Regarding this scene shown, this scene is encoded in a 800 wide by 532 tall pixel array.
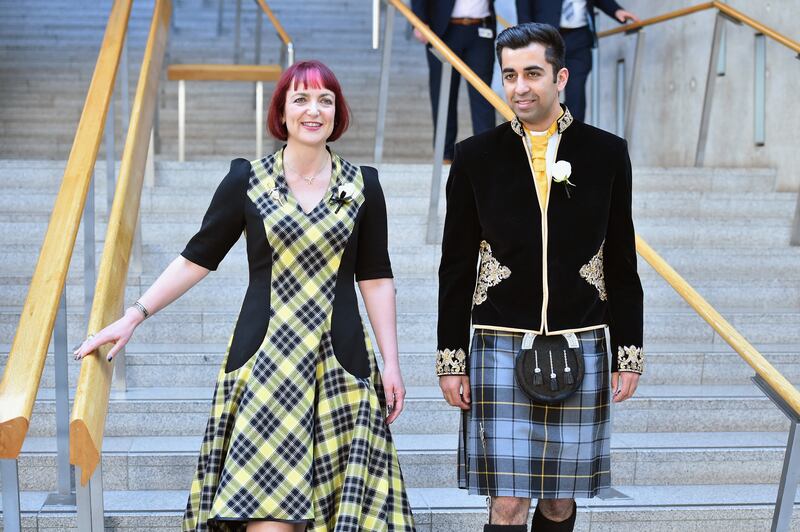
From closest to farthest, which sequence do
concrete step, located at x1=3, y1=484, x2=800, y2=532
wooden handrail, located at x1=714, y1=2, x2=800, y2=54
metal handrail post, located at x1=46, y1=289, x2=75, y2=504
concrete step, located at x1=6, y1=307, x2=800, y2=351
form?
metal handrail post, located at x1=46, y1=289, x2=75, y2=504, concrete step, located at x1=3, y1=484, x2=800, y2=532, concrete step, located at x1=6, y1=307, x2=800, y2=351, wooden handrail, located at x1=714, y1=2, x2=800, y2=54

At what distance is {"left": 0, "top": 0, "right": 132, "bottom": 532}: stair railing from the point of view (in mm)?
2154

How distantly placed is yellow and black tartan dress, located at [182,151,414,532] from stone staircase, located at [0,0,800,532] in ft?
2.80

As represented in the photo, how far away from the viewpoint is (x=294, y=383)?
7.63 feet

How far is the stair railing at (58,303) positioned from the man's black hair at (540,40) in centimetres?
108

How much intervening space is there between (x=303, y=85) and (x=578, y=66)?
3.70 metres

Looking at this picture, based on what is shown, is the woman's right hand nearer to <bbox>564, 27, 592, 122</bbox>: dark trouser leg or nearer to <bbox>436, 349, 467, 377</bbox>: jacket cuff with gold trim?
<bbox>436, 349, 467, 377</bbox>: jacket cuff with gold trim

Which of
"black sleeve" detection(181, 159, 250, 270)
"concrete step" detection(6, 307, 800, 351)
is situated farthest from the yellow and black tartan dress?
"concrete step" detection(6, 307, 800, 351)

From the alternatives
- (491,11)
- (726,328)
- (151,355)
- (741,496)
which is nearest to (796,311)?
(741,496)

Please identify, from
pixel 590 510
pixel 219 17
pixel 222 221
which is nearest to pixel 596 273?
pixel 222 221

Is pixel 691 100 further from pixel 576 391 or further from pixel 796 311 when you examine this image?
pixel 576 391

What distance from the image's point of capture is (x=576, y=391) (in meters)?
2.43

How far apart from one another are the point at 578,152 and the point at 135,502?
1634mm

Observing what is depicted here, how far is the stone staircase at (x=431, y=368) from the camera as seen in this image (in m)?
3.30

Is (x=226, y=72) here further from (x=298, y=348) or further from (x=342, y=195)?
(x=298, y=348)
